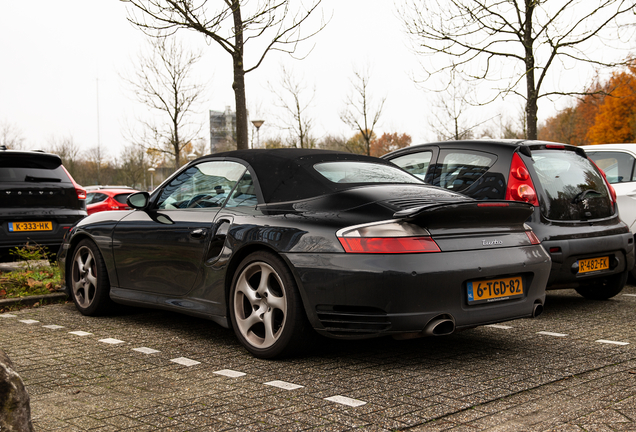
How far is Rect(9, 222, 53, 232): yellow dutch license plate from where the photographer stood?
8.38 meters

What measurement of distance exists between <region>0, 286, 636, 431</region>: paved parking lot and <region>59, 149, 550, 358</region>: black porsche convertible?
0.28 m

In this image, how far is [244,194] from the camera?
4.57 metres

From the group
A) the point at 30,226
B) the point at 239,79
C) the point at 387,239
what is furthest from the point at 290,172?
the point at 239,79

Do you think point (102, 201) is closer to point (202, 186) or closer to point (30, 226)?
point (30, 226)

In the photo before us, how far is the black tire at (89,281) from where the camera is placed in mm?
5730

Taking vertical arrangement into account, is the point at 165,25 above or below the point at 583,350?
above

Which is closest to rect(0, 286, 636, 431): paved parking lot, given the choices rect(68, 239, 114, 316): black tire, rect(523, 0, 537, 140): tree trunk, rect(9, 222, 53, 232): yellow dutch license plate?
rect(68, 239, 114, 316): black tire

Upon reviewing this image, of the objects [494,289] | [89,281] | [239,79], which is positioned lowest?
[89,281]

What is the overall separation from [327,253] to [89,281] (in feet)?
9.94

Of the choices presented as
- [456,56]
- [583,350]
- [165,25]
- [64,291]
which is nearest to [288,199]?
[583,350]

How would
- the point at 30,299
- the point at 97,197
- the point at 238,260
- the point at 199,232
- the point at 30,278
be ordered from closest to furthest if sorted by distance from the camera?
the point at 238,260
the point at 199,232
the point at 30,299
the point at 30,278
the point at 97,197

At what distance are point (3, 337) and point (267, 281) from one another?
2.41 m

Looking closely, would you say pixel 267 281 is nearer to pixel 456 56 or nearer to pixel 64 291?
pixel 64 291

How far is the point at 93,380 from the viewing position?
376cm
